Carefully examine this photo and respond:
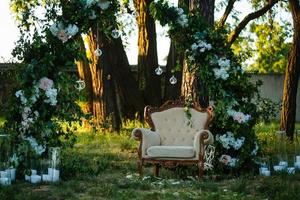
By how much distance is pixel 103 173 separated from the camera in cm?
752

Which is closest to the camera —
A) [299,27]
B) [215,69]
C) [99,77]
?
[215,69]

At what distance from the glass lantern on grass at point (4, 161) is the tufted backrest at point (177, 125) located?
6.50 feet

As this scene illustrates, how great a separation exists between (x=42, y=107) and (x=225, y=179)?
2298 millimetres

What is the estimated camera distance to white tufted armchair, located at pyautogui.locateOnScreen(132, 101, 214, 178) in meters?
7.05

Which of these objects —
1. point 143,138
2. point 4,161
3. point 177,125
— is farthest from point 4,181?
point 177,125

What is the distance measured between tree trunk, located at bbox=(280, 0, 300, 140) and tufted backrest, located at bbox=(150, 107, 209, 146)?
343cm

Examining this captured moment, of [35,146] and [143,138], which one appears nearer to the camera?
[35,146]

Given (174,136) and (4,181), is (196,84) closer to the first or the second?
(174,136)

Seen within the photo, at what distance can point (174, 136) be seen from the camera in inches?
305

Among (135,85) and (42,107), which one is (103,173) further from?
(135,85)

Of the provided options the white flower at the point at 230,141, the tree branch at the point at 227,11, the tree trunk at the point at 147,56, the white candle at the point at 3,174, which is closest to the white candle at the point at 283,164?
the white flower at the point at 230,141

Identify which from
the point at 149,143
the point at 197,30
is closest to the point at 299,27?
the point at 197,30

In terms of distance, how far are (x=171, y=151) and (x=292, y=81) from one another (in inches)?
168

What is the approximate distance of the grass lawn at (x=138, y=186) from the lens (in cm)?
574
